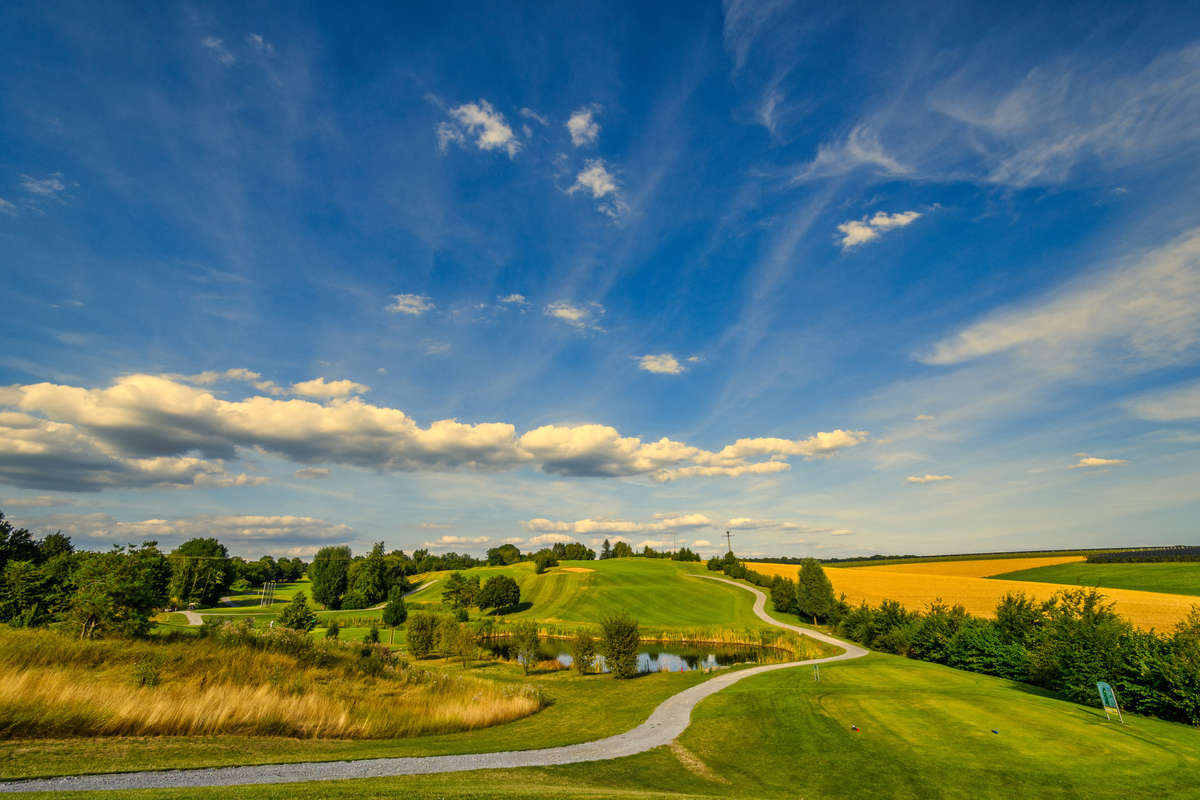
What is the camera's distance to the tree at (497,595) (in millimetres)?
77562

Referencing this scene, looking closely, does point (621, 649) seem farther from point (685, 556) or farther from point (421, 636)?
point (685, 556)

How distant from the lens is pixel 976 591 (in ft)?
214

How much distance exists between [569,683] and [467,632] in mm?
11758

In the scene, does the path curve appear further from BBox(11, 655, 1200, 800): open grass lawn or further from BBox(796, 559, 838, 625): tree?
BBox(796, 559, 838, 625): tree

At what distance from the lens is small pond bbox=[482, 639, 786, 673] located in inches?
1738

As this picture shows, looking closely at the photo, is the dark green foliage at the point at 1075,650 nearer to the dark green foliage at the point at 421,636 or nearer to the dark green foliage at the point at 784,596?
the dark green foliage at the point at 784,596

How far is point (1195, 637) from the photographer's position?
64.2 ft

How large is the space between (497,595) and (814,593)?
147 ft

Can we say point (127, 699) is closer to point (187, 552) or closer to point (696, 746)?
point (696, 746)

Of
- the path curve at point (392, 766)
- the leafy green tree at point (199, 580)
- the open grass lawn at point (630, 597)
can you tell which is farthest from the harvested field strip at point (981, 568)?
the leafy green tree at point (199, 580)

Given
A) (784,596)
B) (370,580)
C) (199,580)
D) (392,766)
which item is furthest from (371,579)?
(392,766)

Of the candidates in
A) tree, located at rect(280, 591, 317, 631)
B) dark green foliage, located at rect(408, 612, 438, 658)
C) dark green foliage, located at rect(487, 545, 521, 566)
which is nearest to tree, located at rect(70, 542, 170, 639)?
tree, located at rect(280, 591, 317, 631)

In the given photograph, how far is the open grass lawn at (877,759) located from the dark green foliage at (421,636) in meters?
28.5

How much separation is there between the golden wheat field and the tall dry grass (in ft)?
154
